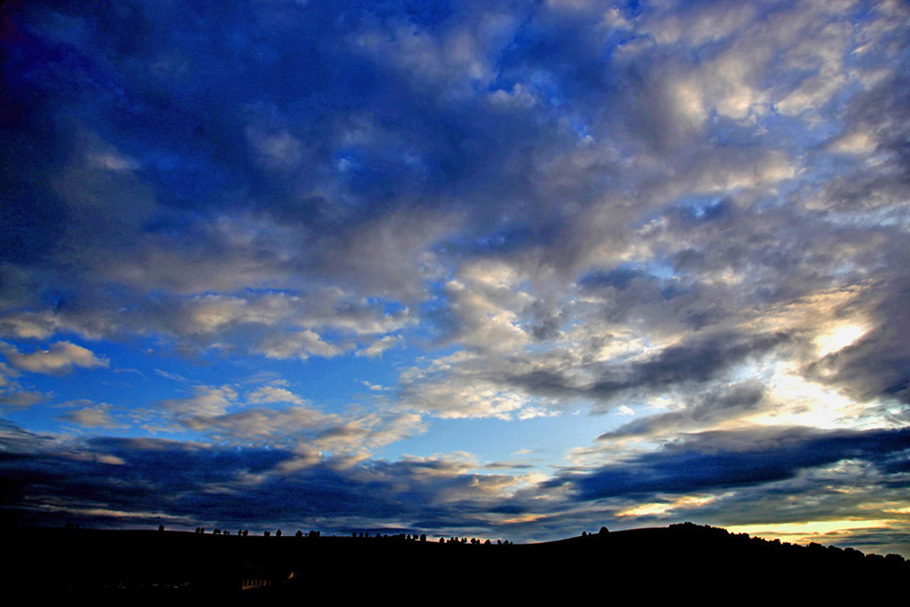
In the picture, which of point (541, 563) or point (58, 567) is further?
point (541, 563)

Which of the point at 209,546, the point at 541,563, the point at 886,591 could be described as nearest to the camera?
the point at 886,591

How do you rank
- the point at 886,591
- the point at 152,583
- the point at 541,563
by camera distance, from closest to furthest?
the point at 152,583, the point at 886,591, the point at 541,563

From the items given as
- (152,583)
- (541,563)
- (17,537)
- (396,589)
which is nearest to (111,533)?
(17,537)

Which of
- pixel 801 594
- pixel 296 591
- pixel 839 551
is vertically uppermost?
pixel 839 551

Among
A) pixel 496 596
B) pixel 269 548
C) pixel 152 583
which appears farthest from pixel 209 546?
pixel 496 596

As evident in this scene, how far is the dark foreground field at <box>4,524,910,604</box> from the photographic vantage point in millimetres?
55906

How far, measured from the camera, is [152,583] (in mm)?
53156

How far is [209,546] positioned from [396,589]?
34.7m

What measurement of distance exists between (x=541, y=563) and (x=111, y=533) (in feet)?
231

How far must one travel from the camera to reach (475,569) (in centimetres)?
6662

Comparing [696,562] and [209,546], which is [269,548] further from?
[696,562]

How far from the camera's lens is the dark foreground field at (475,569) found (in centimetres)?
5591

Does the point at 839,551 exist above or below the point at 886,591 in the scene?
above

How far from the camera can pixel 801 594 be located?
56.2 metres
